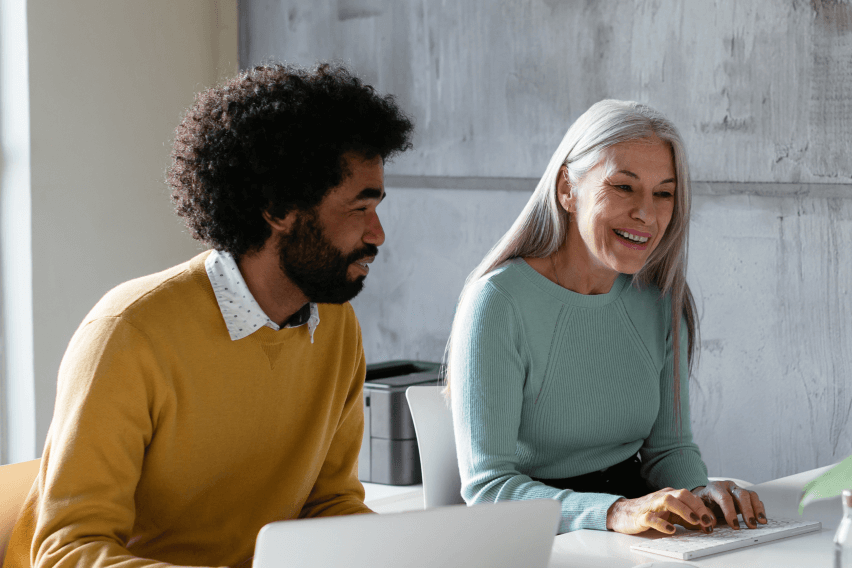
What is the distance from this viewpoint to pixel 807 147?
257 cm

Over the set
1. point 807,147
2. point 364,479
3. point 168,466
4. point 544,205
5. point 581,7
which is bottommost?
point 364,479

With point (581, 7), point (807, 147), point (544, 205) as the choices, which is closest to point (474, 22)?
point (581, 7)

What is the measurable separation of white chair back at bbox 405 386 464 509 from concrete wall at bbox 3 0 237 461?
6.33ft

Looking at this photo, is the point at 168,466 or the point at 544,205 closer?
the point at 168,466

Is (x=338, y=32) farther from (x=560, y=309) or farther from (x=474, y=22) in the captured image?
(x=560, y=309)

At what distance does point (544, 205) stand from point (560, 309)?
226 millimetres

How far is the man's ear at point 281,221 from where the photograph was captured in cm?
158

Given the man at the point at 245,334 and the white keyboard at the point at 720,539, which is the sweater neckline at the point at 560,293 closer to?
the man at the point at 245,334

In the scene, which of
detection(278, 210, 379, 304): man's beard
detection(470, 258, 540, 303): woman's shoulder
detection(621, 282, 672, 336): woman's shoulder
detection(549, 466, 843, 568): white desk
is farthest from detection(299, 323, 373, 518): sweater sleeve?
detection(621, 282, 672, 336): woman's shoulder

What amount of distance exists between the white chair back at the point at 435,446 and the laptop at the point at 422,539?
885 mm

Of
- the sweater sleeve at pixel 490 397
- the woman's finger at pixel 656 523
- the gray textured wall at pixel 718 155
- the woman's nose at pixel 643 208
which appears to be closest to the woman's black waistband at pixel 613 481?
the sweater sleeve at pixel 490 397

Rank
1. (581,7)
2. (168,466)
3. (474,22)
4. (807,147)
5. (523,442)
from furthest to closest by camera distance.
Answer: (474,22)
(581,7)
(807,147)
(523,442)
(168,466)

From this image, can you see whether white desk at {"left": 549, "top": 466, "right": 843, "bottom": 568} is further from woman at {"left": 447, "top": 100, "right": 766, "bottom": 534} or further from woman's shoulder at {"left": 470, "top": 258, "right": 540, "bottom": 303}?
woman's shoulder at {"left": 470, "top": 258, "right": 540, "bottom": 303}

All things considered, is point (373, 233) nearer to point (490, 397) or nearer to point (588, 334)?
point (490, 397)
